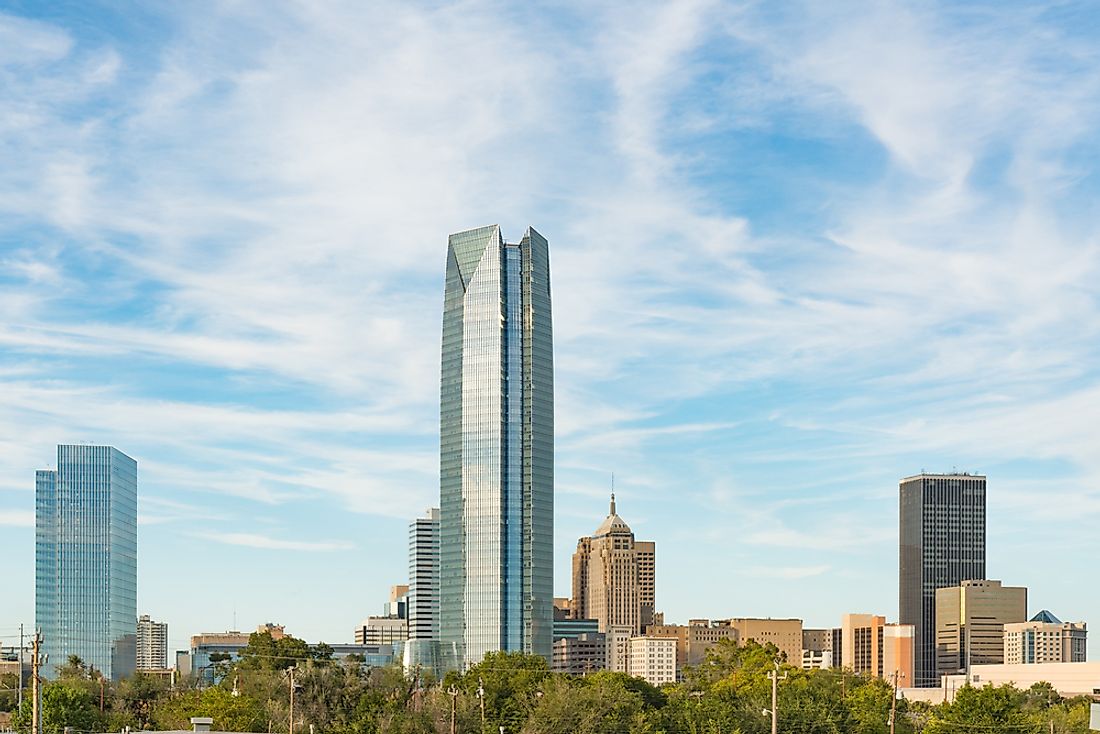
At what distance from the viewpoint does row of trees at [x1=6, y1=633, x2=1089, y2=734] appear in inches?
4469

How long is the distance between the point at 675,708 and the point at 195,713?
3970 centimetres

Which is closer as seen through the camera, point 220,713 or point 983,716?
point 983,716

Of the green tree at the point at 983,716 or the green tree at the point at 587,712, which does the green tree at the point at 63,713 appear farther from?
the green tree at the point at 983,716

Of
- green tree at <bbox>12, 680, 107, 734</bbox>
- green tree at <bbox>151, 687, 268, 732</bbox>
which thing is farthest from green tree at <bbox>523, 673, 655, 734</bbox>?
green tree at <bbox>12, 680, 107, 734</bbox>

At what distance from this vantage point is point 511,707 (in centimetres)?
13038

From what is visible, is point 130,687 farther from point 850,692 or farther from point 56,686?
point 850,692

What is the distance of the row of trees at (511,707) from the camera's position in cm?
11350

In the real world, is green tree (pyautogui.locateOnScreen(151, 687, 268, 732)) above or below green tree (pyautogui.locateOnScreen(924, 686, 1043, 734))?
below

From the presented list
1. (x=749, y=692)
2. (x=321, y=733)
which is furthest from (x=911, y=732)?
(x=321, y=733)

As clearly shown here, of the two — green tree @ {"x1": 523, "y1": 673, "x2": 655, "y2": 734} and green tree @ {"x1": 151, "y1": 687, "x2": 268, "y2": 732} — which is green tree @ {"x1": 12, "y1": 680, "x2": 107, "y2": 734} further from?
green tree @ {"x1": 523, "y1": 673, "x2": 655, "y2": 734}

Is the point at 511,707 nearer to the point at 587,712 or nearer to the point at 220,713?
the point at 587,712

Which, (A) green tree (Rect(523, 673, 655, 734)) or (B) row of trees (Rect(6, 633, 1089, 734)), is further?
(A) green tree (Rect(523, 673, 655, 734))

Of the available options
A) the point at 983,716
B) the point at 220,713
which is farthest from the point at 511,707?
the point at 983,716

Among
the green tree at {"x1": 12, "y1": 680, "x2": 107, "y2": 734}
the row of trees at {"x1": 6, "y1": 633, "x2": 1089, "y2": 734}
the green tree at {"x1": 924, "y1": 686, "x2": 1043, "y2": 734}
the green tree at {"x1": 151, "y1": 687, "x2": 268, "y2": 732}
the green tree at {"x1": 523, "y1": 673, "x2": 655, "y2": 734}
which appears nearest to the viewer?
the green tree at {"x1": 924, "y1": 686, "x2": 1043, "y2": 734}
